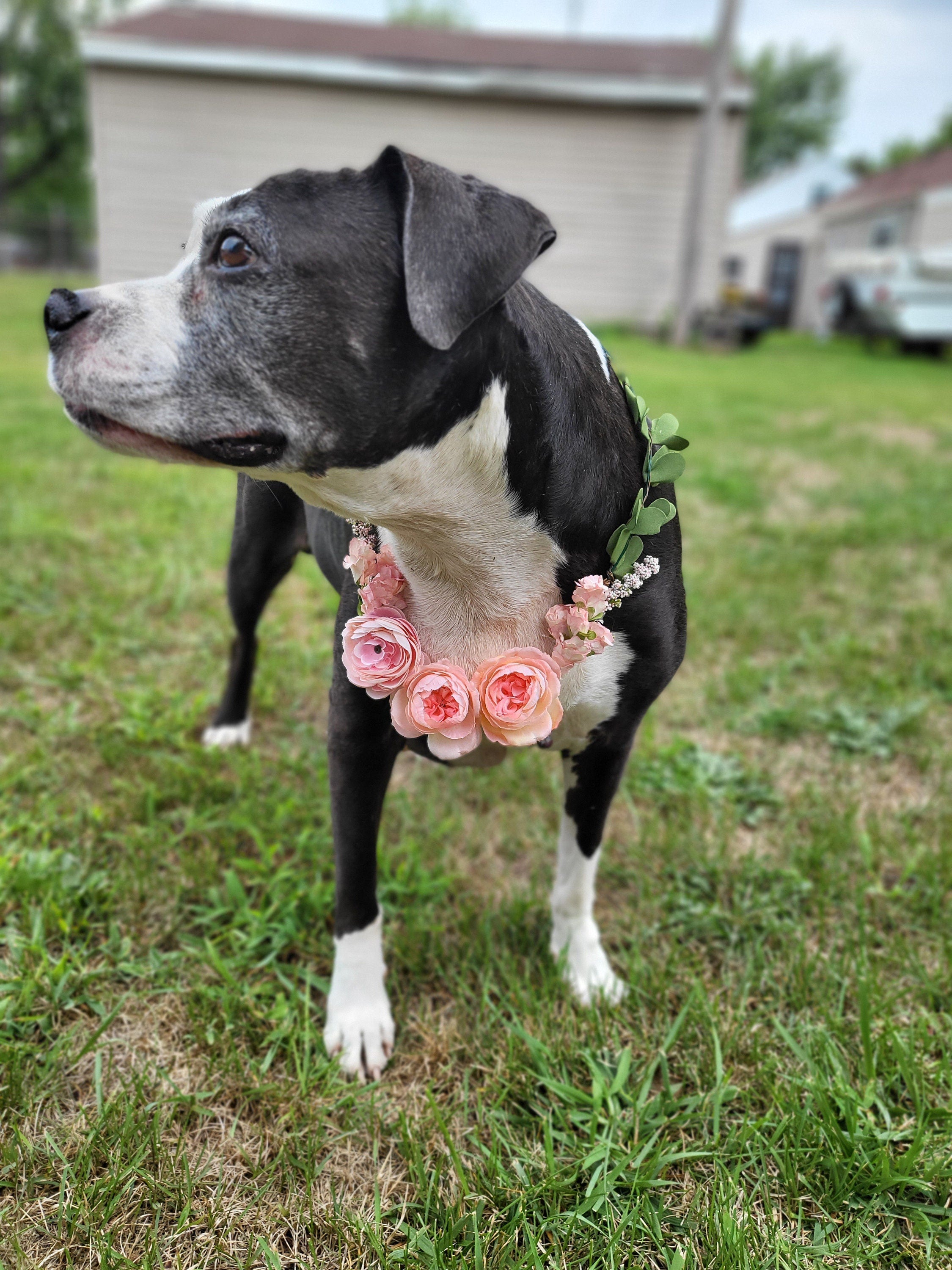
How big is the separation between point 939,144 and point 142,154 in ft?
113

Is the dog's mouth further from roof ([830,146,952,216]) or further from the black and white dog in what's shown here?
roof ([830,146,952,216])

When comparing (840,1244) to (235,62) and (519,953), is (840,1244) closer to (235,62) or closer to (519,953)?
(519,953)

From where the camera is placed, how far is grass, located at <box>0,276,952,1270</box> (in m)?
1.38

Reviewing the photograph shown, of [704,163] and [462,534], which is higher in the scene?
[704,163]

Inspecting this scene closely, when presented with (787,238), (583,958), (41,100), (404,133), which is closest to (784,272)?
(787,238)

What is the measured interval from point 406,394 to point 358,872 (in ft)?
2.92

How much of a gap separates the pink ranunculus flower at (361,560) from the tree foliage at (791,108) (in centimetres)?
4935

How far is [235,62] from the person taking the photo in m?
12.9

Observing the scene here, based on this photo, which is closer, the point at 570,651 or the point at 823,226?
the point at 570,651

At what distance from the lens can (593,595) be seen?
142 centimetres

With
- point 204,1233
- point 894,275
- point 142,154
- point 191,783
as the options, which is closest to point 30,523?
point 191,783

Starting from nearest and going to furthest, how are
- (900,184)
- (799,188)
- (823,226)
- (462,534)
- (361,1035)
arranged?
(462,534) → (361,1035) → (900,184) → (823,226) → (799,188)

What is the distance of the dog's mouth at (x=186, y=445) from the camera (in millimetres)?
1251

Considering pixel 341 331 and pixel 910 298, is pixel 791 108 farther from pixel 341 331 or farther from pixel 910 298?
pixel 341 331
